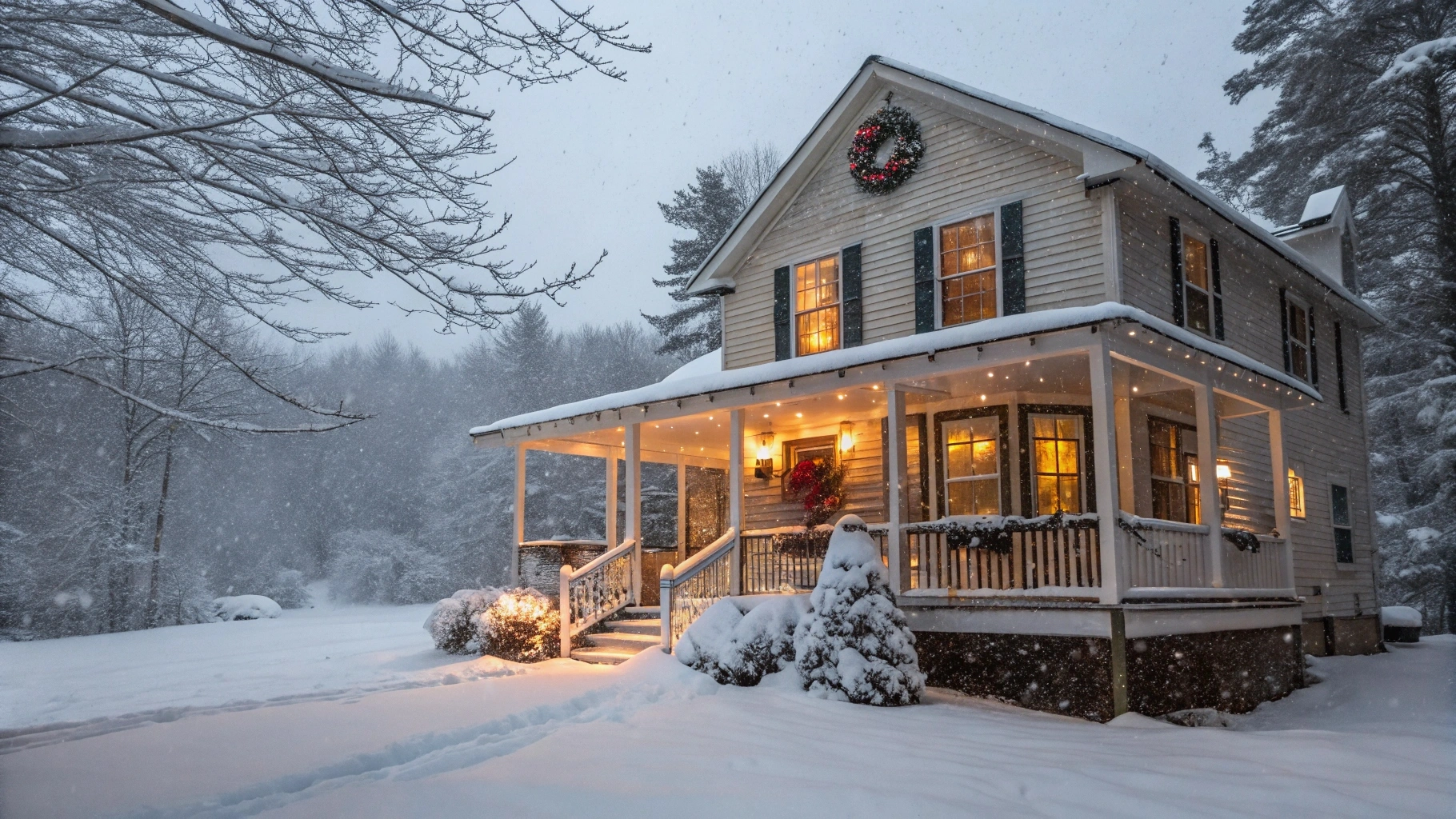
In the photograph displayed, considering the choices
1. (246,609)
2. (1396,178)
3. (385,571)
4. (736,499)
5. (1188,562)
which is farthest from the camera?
(385,571)

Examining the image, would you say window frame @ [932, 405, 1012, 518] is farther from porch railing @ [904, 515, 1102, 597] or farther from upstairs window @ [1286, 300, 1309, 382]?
upstairs window @ [1286, 300, 1309, 382]

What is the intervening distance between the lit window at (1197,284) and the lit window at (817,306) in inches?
189

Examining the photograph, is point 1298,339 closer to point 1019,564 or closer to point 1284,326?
point 1284,326

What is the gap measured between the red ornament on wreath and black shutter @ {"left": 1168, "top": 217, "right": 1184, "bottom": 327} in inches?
136

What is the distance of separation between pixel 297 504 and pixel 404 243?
39.4m

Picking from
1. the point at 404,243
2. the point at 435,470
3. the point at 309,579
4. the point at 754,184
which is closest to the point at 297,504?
the point at 309,579

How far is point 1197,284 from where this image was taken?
13203mm

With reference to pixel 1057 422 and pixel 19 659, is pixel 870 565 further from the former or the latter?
pixel 19 659

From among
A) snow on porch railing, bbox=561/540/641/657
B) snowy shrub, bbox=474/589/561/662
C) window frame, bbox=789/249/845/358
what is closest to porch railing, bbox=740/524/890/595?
snow on porch railing, bbox=561/540/641/657

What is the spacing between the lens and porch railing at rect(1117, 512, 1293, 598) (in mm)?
9234

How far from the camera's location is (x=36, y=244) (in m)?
7.12

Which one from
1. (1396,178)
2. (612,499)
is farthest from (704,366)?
(1396,178)

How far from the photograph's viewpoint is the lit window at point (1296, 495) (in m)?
15.2

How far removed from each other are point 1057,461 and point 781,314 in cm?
483
